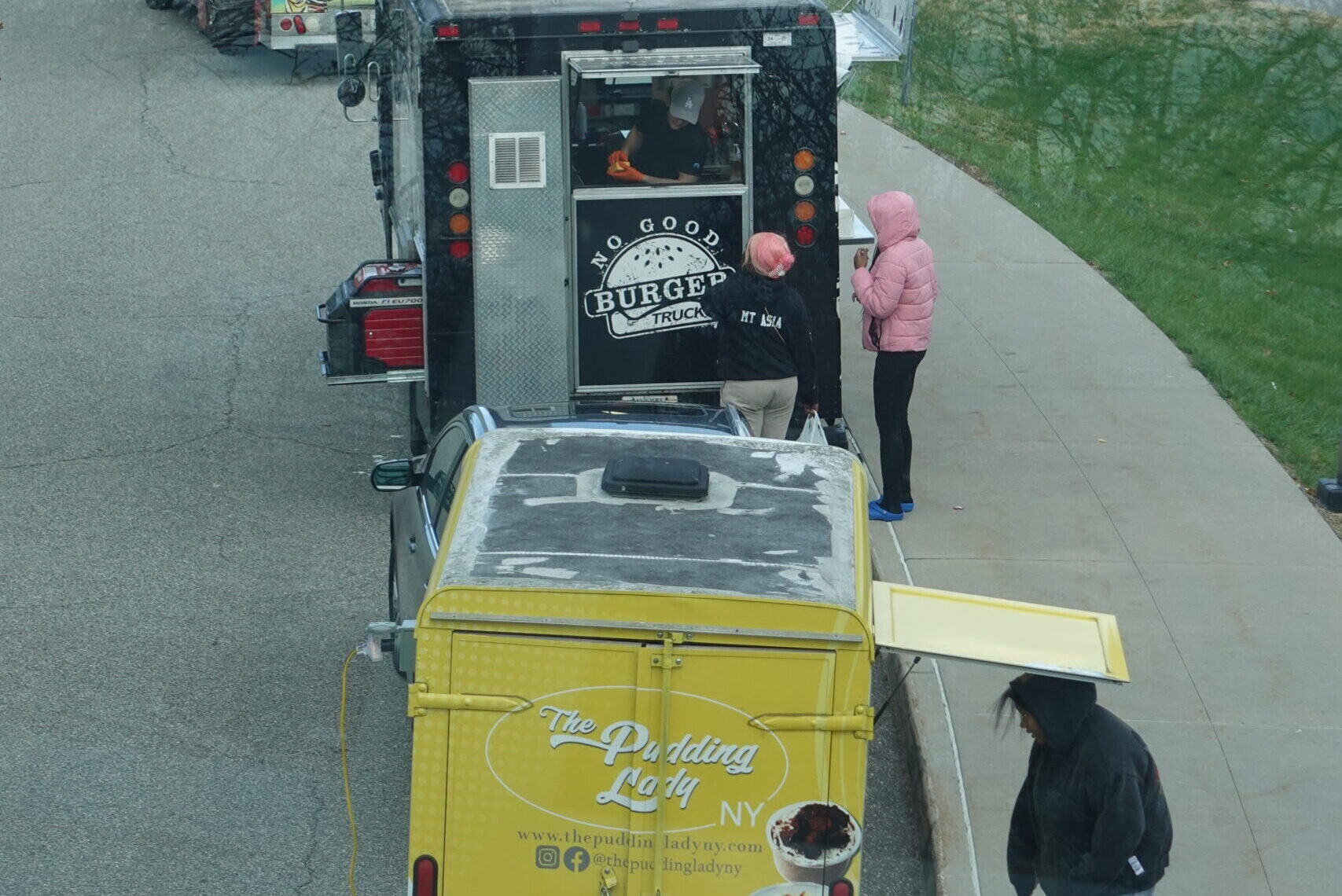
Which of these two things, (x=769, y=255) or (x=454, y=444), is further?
(x=769, y=255)

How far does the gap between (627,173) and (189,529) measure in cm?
322

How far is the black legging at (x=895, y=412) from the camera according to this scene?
9.18m

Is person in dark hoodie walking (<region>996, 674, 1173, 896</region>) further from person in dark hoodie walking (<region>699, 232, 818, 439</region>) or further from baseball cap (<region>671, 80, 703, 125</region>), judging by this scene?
baseball cap (<region>671, 80, 703, 125</region>)

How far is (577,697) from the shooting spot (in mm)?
4270

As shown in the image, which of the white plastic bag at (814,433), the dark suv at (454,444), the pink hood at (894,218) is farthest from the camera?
the pink hood at (894,218)

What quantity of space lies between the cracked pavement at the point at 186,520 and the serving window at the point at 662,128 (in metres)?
2.53

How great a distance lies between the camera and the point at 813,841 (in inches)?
171

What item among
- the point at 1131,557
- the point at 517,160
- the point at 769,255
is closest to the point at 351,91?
the point at 517,160

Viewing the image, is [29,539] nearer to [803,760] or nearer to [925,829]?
[925,829]

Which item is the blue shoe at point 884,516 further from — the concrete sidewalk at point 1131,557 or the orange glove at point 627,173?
the orange glove at point 627,173

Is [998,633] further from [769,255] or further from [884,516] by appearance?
[884,516]

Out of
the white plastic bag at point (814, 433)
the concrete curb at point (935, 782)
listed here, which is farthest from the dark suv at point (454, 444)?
the white plastic bag at point (814, 433)

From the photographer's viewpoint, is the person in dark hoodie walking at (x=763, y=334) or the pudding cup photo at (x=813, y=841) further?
the person in dark hoodie walking at (x=763, y=334)

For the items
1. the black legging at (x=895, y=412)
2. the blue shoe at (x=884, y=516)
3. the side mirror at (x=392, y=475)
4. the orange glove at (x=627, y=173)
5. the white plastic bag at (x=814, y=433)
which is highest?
the orange glove at (x=627, y=173)
